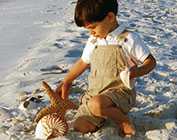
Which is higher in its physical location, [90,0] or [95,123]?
[90,0]

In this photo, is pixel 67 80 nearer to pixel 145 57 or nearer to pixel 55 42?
pixel 145 57

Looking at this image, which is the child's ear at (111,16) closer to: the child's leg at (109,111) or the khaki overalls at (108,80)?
the khaki overalls at (108,80)

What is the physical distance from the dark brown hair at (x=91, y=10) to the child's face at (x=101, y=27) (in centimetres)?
5

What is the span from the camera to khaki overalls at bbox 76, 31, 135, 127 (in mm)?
3428

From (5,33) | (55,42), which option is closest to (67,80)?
(55,42)

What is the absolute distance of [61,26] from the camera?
7.97 m

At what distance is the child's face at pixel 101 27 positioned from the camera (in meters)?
3.32

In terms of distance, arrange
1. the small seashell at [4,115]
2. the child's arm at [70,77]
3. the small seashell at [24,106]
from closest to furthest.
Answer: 1. the child's arm at [70,77]
2. the small seashell at [4,115]
3. the small seashell at [24,106]

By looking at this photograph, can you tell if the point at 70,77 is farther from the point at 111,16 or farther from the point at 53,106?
the point at 111,16

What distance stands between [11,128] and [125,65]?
86cm

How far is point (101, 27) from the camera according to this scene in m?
3.39

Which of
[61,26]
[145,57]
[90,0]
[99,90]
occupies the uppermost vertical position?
[90,0]

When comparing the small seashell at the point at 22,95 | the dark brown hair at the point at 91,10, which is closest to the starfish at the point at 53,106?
the dark brown hair at the point at 91,10

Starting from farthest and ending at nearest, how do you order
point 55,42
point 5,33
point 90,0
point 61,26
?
point 61,26, point 5,33, point 55,42, point 90,0
